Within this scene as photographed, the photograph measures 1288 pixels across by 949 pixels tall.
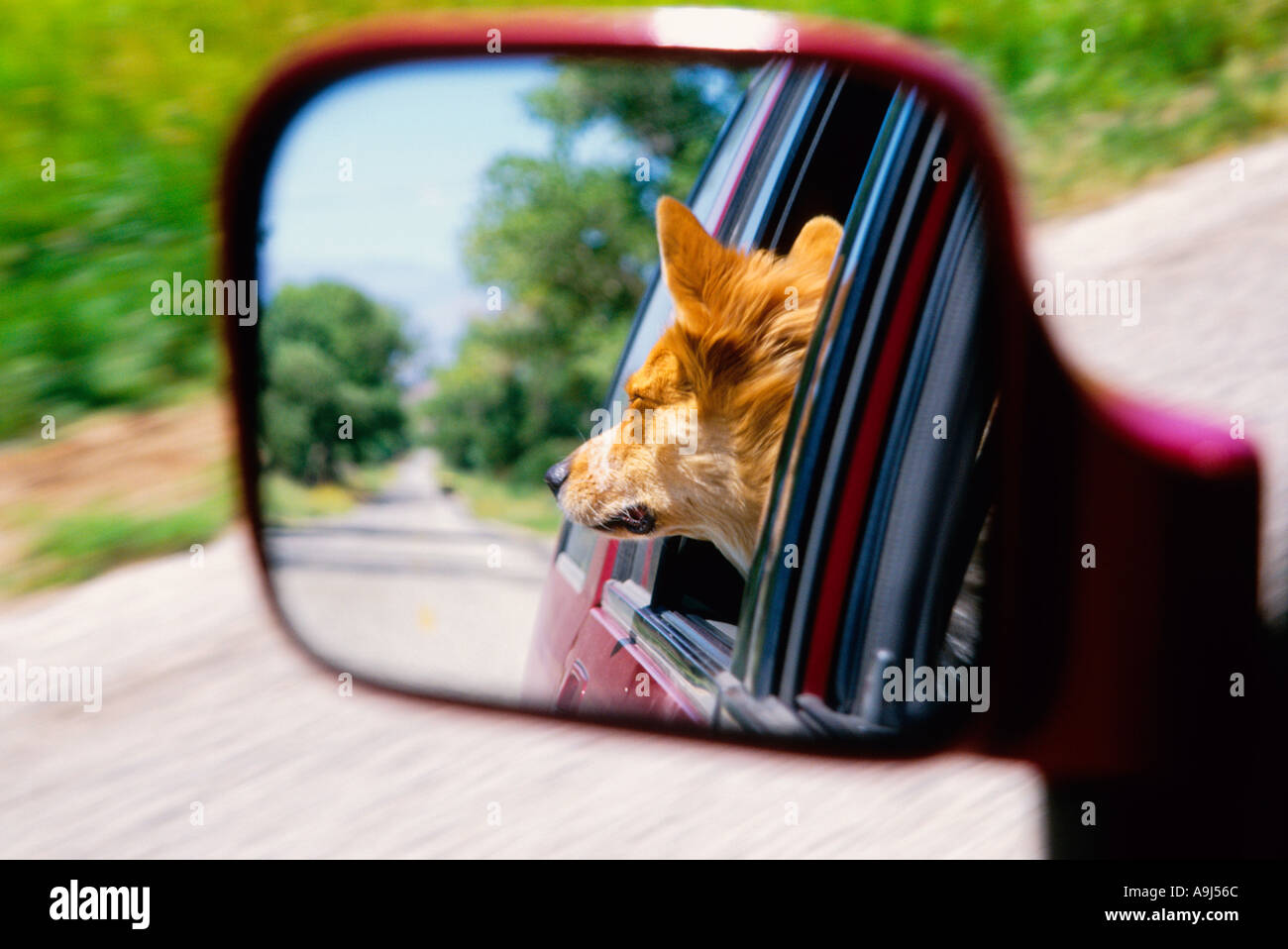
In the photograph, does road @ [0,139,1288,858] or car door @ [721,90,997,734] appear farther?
road @ [0,139,1288,858]

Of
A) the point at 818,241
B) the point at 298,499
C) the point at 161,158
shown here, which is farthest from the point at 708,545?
the point at 161,158

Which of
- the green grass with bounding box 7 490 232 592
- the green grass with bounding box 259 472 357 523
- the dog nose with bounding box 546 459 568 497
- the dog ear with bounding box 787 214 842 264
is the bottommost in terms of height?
the green grass with bounding box 7 490 232 592

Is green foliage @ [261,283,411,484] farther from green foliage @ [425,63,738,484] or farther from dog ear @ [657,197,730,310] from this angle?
dog ear @ [657,197,730,310]

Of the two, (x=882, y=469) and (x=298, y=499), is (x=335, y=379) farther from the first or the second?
(x=882, y=469)

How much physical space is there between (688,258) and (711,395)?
176 mm

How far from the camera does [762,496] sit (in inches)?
66.4

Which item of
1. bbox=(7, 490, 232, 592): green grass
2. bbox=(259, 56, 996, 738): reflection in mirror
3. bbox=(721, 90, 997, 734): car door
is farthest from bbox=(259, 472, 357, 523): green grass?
bbox=(7, 490, 232, 592): green grass

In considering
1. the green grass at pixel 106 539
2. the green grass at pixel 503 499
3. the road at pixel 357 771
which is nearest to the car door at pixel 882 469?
the green grass at pixel 503 499

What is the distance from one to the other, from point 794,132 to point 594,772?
1.66 metres

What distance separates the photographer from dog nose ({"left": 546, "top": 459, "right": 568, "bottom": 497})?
6.17ft

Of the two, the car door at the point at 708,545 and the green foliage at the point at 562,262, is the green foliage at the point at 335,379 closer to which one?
the green foliage at the point at 562,262

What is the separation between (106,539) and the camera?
162 inches

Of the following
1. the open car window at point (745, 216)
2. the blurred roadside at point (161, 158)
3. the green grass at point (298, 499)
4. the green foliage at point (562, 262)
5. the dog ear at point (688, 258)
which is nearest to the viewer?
the dog ear at point (688, 258)

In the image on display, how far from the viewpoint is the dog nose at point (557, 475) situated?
1.88 metres
